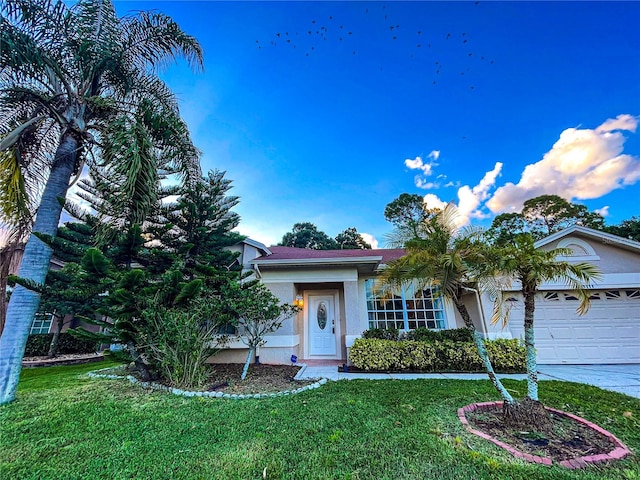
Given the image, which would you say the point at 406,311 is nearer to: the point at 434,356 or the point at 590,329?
the point at 434,356

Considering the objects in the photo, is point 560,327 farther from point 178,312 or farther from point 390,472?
point 178,312

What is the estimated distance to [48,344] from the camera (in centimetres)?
1084

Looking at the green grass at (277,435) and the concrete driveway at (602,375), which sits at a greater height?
the green grass at (277,435)

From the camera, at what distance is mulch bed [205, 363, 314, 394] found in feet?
18.0

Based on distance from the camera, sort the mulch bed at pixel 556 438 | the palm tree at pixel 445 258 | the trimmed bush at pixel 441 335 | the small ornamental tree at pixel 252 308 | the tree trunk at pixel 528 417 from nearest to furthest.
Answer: the mulch bed at pixel 556 438, the tree trunk at pixel 528 417, the palm tree at pixel 445 258, the small ornamental tree at pixel 252 308, the trimmed bush at pixel 441 335

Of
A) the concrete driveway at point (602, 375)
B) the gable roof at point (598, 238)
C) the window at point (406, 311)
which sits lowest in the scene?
the concrete driveway at point (602, 375)

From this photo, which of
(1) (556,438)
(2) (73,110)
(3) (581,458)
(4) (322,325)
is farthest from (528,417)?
(2) (73,110)

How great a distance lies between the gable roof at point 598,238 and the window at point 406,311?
412 centimetres

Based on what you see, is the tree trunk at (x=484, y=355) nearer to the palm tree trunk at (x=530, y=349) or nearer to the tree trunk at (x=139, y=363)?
the palm tree trunk at (x=530, y=349)

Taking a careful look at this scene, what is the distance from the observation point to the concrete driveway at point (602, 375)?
5527 mm

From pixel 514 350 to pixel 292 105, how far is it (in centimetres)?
1074

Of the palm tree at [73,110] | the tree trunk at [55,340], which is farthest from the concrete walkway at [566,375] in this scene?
the tree trunk at [55,340]

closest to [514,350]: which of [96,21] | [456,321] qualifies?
[456,321]

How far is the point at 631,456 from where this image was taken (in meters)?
2.75
